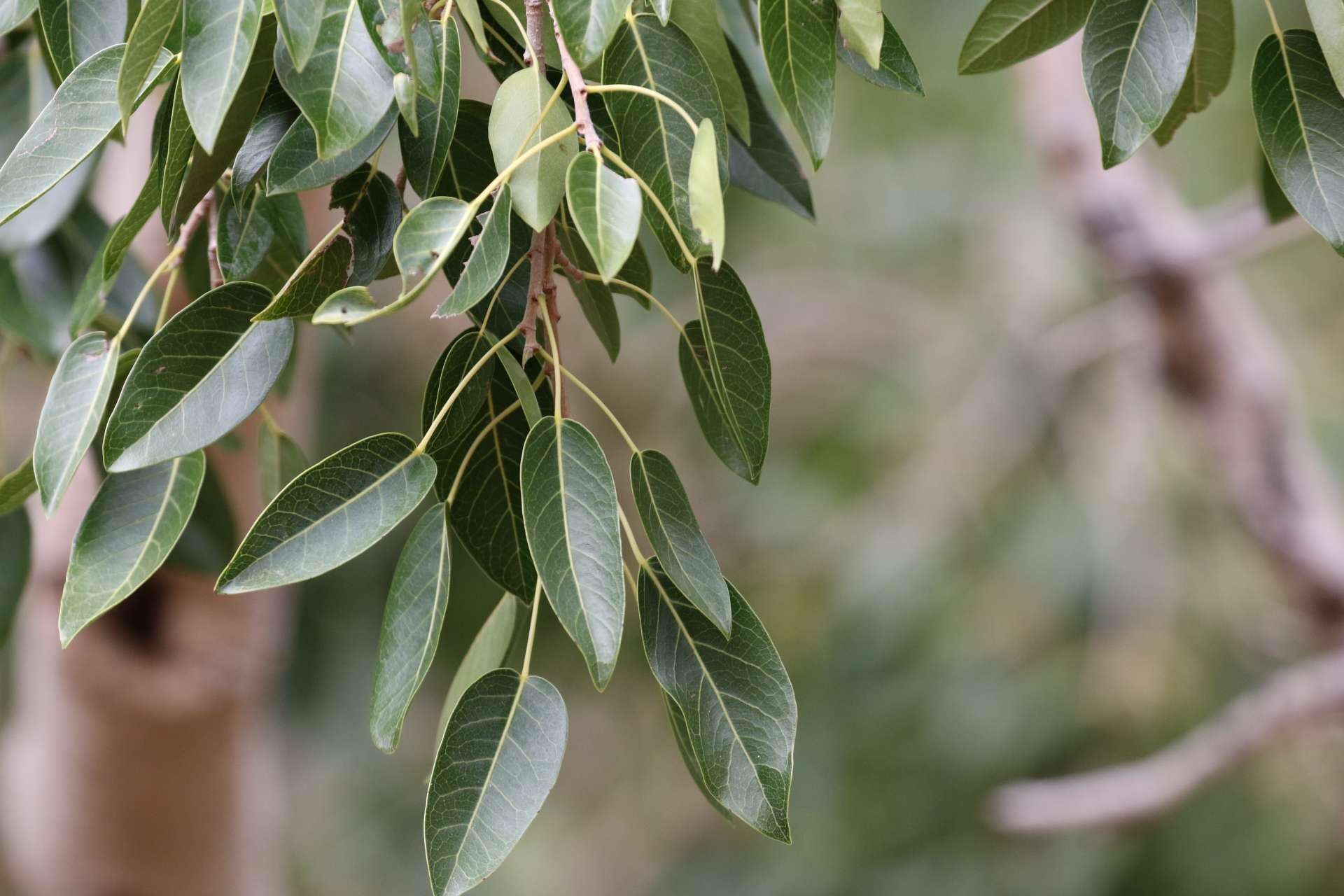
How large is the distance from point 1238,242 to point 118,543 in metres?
1.05

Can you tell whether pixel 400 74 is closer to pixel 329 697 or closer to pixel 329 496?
pixel 329 496

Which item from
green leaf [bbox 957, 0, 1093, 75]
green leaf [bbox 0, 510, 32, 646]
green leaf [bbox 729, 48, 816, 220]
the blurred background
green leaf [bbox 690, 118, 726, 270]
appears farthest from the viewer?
the blurred background

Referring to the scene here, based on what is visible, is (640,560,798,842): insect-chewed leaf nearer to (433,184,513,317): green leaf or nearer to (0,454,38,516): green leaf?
(433,184,513,317): green leaf

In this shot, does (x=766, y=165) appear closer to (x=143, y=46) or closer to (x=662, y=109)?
(x=662, y=109)

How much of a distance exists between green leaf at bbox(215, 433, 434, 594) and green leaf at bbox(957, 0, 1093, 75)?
0.72ft

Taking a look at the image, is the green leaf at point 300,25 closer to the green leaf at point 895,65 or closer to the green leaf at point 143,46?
the green leaf at point 143,46

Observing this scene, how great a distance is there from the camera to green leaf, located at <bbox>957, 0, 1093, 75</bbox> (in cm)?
38

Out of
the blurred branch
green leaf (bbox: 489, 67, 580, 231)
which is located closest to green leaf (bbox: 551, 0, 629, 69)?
green leaf (bbox: 489, 67, 580, 231)

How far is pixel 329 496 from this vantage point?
1.09 ft

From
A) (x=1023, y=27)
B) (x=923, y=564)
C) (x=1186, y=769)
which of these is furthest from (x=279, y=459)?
(x=923, y=564)

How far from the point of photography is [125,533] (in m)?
0.38

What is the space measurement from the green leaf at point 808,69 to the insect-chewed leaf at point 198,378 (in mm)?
161

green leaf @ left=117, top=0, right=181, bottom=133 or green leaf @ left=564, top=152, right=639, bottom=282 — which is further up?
green leaf @ left=117, top=0, right=181, bottom=133

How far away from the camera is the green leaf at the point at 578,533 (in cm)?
30
